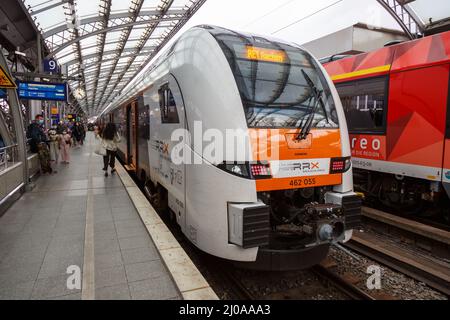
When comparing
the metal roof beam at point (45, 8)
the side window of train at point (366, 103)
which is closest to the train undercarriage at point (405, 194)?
the side window of train at point (366, 103)

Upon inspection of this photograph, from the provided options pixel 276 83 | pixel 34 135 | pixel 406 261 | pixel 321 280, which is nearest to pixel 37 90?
pixel 34 135

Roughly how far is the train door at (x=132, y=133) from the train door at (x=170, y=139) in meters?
2.35

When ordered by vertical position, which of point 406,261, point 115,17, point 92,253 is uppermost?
point 115,17

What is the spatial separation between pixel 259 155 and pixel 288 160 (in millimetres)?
401

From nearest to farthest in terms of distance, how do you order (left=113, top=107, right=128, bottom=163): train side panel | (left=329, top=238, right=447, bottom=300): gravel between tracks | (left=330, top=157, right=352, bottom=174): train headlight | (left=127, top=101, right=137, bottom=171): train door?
(left=329, top=238, right=447, bottom=300): gravel between tracks
(left=330, top=157, right=352, bottom=174): train headlight
(left=127, top=101, right=137, bottom=171): train door
(left=113, top=107, right=128, bottom=163): train side panel

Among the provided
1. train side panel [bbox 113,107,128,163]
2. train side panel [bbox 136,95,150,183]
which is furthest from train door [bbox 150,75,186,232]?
train side panel [bbox 113,107,128,163]

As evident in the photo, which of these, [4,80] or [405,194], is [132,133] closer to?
[4,80]

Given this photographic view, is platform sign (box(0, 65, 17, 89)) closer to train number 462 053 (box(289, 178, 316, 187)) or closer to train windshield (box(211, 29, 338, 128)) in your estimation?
train windshield (box(211, 29, 338, 128))

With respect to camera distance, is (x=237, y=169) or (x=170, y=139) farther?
(x=170, y=139)

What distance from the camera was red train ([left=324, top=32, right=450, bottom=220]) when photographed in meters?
5.18

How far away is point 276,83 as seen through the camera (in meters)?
3.76

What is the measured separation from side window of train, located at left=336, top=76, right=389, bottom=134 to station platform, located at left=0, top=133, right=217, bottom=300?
4.83 meters

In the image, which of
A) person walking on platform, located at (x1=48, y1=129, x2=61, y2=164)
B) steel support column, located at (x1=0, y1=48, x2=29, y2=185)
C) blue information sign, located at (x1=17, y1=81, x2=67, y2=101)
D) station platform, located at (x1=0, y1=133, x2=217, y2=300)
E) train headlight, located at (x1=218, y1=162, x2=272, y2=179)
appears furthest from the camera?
person walking on platform, located at (x1=48, y1=129, x2=61, y2=164)

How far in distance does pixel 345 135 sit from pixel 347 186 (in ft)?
2.20
